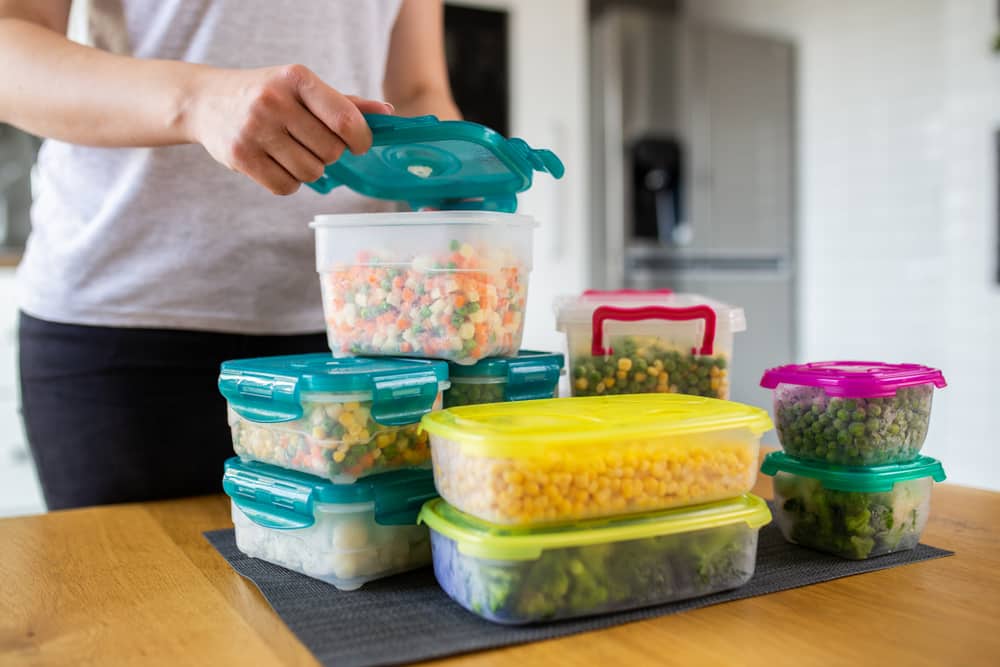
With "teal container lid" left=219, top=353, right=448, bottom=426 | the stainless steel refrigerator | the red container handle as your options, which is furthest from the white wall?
"teal container lid" left=219, top=353, right=448, bottom=426

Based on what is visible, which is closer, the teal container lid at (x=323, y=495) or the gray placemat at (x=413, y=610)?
the gray placemat at (x=413, y=610)

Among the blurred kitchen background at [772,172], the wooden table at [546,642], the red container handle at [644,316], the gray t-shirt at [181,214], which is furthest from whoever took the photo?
the blurred kitchen background at [772,172]

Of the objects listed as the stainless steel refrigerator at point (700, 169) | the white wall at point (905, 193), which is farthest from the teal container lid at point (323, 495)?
the white wall at point (905, 193)

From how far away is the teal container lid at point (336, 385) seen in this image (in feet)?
2.20

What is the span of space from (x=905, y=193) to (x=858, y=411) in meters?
2.95

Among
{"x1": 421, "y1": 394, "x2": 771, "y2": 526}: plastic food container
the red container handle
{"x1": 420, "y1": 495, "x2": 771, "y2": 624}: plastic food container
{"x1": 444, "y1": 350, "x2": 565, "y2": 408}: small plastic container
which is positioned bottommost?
{"x1": 420, "y1": 495, "x2": 771, "y2": 624}: plastic food container

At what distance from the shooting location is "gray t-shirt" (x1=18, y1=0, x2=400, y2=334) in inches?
41.5

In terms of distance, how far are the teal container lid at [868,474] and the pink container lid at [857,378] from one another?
2.5 inches

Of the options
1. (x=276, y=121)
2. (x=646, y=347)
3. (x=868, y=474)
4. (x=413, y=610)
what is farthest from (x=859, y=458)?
(x=276, y=121)

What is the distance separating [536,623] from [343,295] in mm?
363

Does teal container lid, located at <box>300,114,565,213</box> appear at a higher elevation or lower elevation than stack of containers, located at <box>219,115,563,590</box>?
higher

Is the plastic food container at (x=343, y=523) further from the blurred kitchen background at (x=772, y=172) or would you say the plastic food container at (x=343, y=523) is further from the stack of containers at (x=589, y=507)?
the blurred kitchen background at (x=772, y=172)

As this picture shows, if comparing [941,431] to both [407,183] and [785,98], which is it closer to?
[785,98]

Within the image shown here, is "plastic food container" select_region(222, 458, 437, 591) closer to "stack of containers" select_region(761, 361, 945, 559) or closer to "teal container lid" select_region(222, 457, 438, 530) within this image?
"teal container lid" select_region(222, 457, 438, 530)
